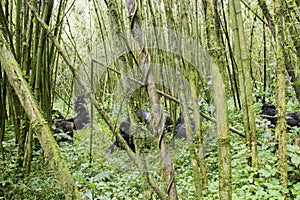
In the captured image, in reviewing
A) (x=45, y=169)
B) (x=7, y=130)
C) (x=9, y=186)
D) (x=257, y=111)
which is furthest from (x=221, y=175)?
(x=257, y=111)

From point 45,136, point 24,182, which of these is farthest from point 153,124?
point 24,182

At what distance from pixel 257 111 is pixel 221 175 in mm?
3272

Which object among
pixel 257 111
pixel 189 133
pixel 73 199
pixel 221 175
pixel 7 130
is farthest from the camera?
pixel 257 111

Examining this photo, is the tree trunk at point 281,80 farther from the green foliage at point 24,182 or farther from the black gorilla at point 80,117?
the black gorilla at point 80,117

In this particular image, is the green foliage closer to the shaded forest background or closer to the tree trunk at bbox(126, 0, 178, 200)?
the shaded forest background

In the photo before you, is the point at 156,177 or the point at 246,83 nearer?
the point at 246,83

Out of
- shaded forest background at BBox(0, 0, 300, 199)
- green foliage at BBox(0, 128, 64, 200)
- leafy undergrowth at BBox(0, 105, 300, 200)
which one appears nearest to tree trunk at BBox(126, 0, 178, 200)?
shaded forest background at BBox(0, 0, 300, 199)

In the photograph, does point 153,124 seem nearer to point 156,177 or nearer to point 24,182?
point 24,182

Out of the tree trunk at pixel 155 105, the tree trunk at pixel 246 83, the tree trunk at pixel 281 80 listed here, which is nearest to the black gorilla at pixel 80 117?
the tree trunk at pixel 246 83

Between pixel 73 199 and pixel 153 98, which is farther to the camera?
pixel 153 98

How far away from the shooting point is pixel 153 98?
0.76m

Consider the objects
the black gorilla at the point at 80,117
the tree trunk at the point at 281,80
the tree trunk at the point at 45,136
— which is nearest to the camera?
the tree trunk at the point at 45,136

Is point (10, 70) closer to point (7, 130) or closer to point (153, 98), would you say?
point (153, 98)

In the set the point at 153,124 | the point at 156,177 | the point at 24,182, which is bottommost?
the point at 156,177
